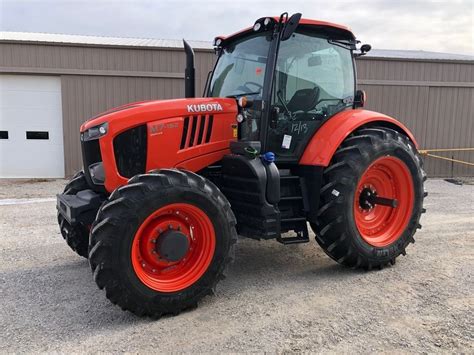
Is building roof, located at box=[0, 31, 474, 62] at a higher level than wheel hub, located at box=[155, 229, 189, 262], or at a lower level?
higher

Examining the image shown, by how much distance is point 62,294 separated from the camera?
3680 mm

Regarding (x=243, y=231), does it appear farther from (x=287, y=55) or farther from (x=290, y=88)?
(x=287, y=55)

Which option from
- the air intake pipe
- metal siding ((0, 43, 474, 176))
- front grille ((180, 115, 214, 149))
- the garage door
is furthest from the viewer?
the garage door

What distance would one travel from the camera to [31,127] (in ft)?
34.4

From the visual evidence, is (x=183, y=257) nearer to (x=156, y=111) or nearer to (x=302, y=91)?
(x=156, y=111)

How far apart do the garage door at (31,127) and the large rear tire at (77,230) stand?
691cm

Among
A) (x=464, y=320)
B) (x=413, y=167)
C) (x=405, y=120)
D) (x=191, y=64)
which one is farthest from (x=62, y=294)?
(x=405, y=120)

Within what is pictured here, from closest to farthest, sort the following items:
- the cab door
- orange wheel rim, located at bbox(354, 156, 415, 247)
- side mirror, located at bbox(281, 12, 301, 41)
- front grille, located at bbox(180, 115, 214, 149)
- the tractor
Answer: the tractor, side mirror, located at bbox(281, 12, 301, 41), front grille, located at bbox(180, 115, 214, 149), the cab door, orange wheel rim, located at bbox(354, 156, 415, 247)

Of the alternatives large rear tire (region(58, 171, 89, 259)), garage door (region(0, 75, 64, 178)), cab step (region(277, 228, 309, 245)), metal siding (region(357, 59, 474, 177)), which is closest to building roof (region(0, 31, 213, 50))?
garage door (region(0, 75, 64, 178))

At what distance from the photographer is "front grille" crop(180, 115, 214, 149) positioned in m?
3.82

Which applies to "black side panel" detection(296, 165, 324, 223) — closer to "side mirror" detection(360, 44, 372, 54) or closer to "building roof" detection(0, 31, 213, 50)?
"side mirror" detection(360, 44, 372, 54)

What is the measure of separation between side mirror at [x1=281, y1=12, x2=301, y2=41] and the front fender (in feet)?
3.17

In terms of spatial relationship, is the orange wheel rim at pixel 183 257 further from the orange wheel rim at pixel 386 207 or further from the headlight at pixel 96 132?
the orange wheel rim at pixel 386 207

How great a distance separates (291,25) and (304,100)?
0.77 meters
